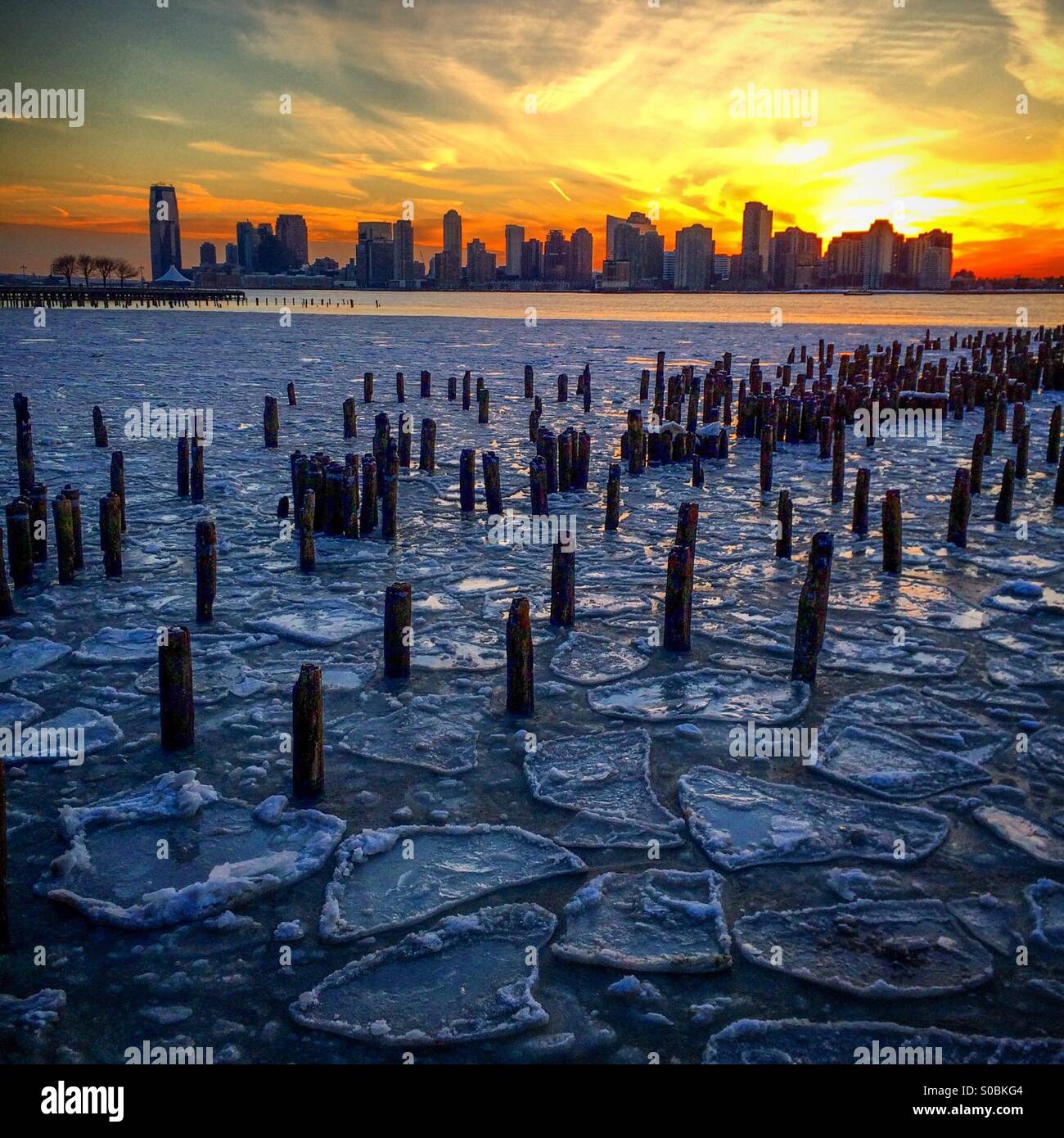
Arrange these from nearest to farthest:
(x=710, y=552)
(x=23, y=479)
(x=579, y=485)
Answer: (x=710, y=552) < (x=23, y=479) < (x=579, y=485)

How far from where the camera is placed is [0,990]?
11.8 ft

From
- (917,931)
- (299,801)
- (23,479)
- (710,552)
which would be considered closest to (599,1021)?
(917,931)

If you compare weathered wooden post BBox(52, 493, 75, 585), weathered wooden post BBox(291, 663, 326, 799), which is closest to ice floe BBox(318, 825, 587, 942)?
weathered wooden post BBox(291, 663, 326, 799)

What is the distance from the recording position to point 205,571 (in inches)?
302

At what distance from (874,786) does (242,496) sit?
9.57 m

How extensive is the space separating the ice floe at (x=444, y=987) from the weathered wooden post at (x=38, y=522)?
283 inches

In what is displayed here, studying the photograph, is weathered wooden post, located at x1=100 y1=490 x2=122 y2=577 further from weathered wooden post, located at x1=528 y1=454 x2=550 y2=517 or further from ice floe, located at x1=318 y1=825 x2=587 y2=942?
ice floe, located at x1=318 y1=825 x2=587 y2=942

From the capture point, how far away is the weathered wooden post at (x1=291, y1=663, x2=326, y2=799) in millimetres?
4957

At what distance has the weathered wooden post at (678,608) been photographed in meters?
7.03

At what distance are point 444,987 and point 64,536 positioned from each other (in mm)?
6611

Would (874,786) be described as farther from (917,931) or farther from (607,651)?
(607,651)

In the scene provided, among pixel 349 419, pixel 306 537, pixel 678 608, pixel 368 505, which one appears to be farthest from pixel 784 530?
pixel 349 419

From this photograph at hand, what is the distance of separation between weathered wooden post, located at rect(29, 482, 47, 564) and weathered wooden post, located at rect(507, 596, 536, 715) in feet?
19.2

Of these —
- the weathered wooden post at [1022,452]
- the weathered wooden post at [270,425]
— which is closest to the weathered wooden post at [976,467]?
the weathered wooden post at [1022,452]
